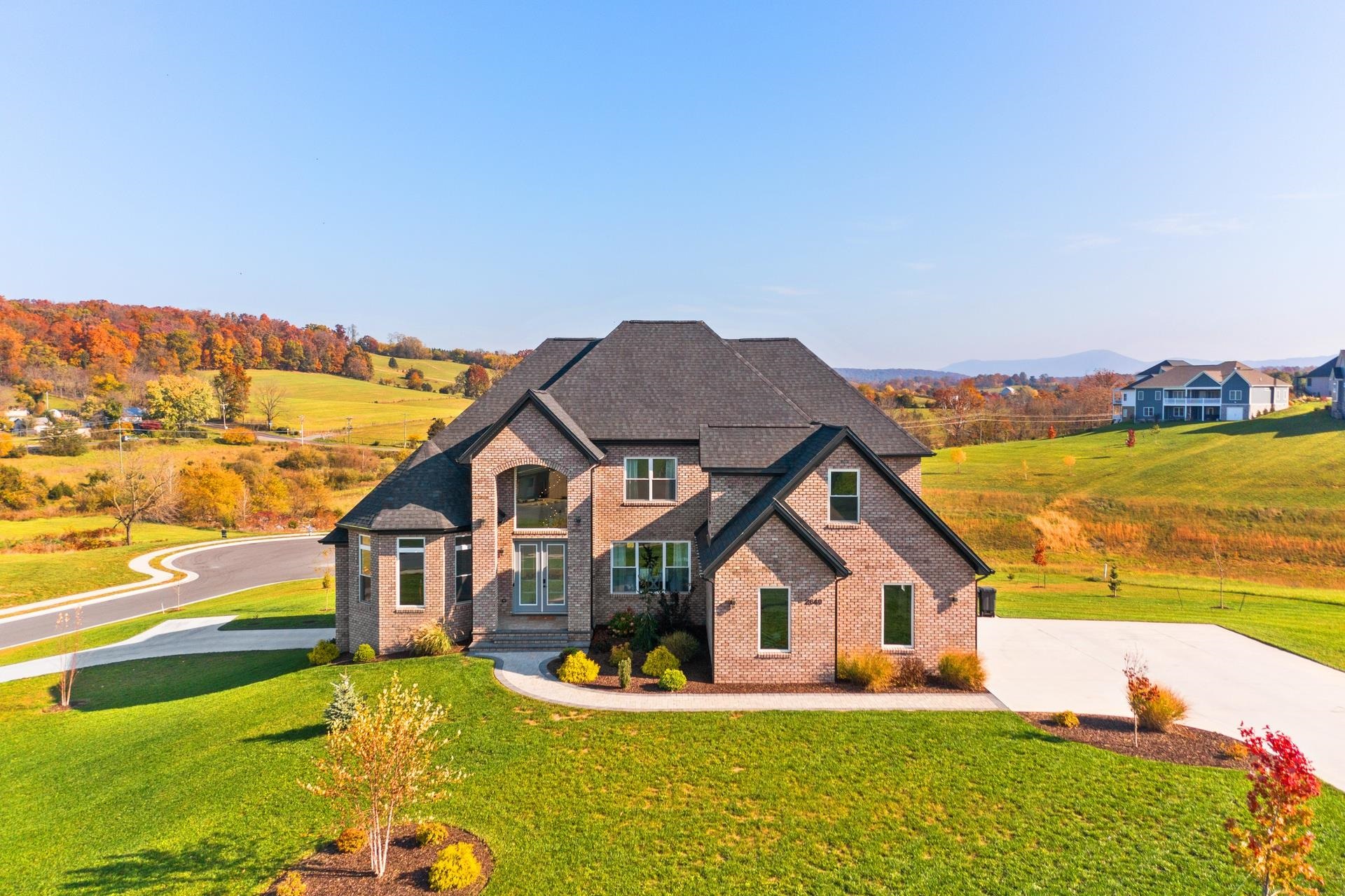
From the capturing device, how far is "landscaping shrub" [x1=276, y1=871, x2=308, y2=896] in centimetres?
973

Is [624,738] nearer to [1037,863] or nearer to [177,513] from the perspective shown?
[1037,863]

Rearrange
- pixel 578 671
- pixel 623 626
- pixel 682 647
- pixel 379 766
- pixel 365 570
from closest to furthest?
pixel 379 766, pixel 578 671, pixel 682 647, pixel 623 626, pixel 365 570

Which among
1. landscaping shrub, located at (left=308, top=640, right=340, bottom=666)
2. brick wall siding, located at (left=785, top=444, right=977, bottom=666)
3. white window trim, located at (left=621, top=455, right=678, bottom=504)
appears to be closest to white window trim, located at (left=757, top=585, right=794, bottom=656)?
brick wall siding, located at (left=785, top=444, right=977, bottom=666)

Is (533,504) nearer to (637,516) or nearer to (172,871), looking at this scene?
(637,516)

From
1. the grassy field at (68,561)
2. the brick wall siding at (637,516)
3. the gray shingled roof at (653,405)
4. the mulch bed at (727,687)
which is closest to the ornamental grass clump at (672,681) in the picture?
the mulch bed at (727,687)

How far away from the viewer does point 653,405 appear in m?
24.6

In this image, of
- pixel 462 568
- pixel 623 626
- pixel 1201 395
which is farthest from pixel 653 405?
pixel 1201 395

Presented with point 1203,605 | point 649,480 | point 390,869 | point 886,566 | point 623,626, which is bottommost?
point 1203,605

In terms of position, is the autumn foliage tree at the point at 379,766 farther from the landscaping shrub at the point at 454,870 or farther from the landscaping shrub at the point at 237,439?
the landscaping shrub at the point at 237,439

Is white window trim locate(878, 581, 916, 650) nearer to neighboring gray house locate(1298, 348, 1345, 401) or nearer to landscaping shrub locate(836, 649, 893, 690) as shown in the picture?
landscaping shrub locate(836, 649, 893, 690)

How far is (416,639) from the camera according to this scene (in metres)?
21.1

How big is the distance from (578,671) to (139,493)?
6105 cm

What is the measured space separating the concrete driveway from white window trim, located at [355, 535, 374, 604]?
19686 millimetres

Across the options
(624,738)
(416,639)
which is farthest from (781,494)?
(416,639)
